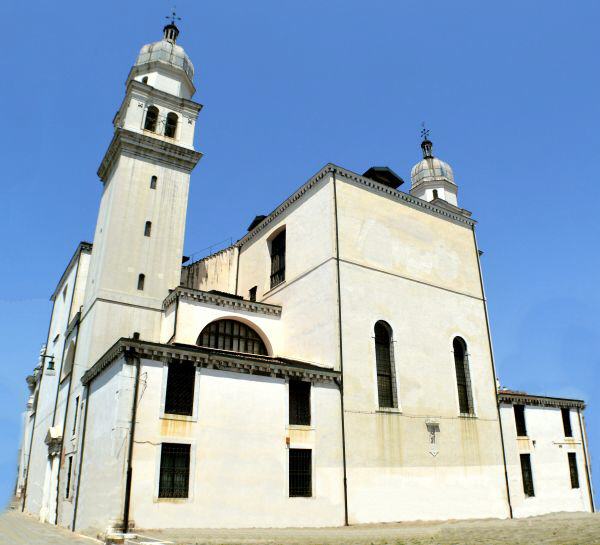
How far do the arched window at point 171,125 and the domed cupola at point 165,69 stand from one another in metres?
1.77

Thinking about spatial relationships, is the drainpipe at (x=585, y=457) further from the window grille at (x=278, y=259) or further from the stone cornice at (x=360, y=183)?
the window grille at (x=278, y=259)

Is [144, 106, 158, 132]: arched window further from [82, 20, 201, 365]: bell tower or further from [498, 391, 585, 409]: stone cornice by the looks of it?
[498, 391, 585, 409]: stone cornice

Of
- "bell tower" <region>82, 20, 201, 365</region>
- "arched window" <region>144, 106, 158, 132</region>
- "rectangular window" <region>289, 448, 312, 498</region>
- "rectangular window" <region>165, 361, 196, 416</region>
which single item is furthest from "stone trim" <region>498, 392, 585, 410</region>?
"arched window" <region>144, 106, 158, 132</region>

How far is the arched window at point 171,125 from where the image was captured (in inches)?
1130

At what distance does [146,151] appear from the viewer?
26.9 m

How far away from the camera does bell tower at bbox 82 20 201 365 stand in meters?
23.9

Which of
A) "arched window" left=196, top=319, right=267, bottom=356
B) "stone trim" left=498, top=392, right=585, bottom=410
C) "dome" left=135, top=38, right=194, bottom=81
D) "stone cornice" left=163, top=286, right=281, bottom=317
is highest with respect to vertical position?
"dome" left=135, top=38, right=194, bottom=81

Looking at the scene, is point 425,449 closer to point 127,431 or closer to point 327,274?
point 327,274

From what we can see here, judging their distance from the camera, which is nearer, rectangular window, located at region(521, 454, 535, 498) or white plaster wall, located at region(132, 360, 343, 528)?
white plaster wall, located at region(132, 360, 343, 528)

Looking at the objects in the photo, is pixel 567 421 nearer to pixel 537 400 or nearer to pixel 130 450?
pixel 537 400

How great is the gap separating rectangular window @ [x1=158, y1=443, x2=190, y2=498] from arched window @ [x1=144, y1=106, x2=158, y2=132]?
18.2m

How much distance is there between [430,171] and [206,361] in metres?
28.3

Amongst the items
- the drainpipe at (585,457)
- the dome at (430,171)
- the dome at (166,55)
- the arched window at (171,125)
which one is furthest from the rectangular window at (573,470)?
the dome at (166,55)

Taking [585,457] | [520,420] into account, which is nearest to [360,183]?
[520,420]
